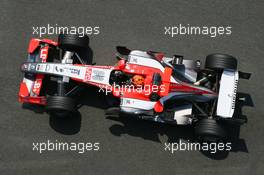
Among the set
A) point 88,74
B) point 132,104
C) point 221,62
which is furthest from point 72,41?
point 221,62

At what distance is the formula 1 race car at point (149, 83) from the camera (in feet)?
18.1

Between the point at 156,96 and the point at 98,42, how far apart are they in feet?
5.51

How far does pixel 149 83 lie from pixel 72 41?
1.50 m

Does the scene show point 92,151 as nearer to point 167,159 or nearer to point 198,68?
point 167,159

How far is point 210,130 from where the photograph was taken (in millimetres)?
5512

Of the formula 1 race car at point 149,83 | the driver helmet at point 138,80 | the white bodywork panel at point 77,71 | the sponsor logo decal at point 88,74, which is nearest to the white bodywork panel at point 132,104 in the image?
the formula 1 race car at point 149,83

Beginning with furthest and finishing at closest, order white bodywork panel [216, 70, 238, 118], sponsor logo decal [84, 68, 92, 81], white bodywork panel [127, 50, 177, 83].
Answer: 1. sponsor logo decal [84, 68, 92, 81]
2. white bodywork panel [127, 50, 177, 83]
3. white bodywork panel [216, 70, 238, 118]

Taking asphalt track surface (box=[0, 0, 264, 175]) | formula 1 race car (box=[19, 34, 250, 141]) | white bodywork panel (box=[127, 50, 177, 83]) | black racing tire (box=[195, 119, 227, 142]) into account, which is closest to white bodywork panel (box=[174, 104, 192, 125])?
formula 1 race car (box=[19, 34, 250, 141])

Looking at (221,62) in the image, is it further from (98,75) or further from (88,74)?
(88,74)

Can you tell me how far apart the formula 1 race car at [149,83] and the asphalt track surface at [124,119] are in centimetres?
43

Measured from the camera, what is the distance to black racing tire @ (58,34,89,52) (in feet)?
19.2

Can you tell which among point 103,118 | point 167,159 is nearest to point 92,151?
point 103,118

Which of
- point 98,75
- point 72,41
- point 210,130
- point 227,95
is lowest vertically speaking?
point 210,130

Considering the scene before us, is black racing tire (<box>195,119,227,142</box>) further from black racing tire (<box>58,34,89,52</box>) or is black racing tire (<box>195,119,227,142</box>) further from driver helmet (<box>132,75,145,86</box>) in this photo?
black racing tire (<box>58,34,89,52</box>)
